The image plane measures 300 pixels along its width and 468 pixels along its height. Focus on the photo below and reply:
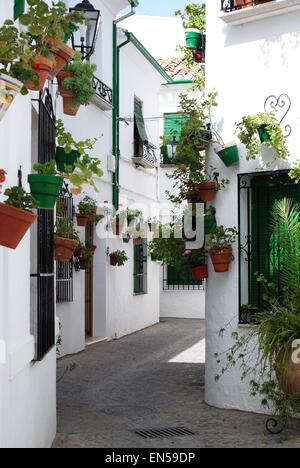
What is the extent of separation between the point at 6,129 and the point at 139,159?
38.4 ft

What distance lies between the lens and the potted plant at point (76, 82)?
669cm

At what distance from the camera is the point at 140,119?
17.1 meters

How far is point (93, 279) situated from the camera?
14.1 metres

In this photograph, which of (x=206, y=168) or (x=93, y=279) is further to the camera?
(x=93, y=279)

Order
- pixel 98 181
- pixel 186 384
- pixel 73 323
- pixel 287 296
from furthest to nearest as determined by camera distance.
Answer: pixel 98 181 → pixel 73 323 → pixel 186 384 → pixel 287 296

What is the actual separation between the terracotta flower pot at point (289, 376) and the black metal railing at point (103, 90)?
7613 mm

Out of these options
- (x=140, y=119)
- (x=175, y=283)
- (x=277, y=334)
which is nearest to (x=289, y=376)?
(x=277, y=334)

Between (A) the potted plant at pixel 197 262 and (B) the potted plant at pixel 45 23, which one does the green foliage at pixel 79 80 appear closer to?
(B) the potted plant at pixel 45 23

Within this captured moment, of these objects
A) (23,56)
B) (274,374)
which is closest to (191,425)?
(274,374)

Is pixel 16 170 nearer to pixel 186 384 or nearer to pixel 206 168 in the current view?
pixel 206 168

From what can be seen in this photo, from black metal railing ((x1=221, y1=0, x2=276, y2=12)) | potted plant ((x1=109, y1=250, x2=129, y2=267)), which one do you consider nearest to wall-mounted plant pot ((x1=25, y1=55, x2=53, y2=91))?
black metal railing ((x1=221, y1=0, x2=276, y2=12))

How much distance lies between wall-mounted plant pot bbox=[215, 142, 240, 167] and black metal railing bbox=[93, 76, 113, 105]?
5488mm

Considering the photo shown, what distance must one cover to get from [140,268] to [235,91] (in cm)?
945

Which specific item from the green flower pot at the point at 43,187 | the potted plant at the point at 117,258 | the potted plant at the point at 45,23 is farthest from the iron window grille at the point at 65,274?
the potted plant at the point at 45,23
